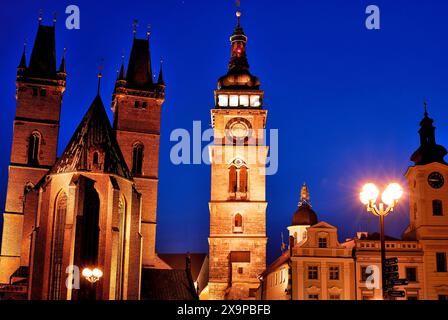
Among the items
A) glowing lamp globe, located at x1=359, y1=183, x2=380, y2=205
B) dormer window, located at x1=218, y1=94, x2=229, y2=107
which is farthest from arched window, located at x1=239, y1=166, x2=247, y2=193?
glowing lamp globe, located at x1=359, y1=183, x2=380, y2=205

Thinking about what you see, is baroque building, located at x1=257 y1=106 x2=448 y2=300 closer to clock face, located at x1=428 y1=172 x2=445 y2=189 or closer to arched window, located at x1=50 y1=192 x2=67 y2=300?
clock face, located at x1=428 y1=172 x2=445 y2=189

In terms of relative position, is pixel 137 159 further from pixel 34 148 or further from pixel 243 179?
pixel 243 179

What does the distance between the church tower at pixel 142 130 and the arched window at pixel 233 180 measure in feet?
26.3

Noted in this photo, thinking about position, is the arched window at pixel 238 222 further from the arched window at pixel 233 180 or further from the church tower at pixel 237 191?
the arched window at pixel 233 180

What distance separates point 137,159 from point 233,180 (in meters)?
10.5

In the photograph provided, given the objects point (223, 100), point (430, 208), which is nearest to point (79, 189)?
point (223, 100)

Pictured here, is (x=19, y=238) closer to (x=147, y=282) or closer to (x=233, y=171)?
(x=147, y=282)

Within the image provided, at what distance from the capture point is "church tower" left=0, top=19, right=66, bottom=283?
198 ft

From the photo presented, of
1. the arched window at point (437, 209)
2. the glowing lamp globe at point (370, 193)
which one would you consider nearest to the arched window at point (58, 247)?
the arched window at point (437, 209)

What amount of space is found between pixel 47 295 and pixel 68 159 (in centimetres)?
1100

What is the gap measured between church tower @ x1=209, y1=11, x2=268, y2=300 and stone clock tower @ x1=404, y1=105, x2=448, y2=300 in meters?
16.2

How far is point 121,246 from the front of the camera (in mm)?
53156
